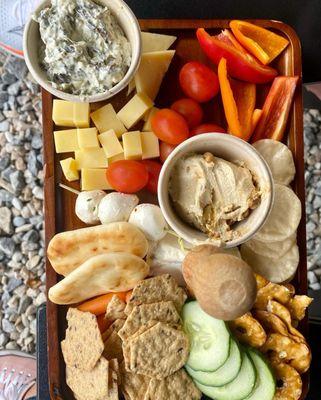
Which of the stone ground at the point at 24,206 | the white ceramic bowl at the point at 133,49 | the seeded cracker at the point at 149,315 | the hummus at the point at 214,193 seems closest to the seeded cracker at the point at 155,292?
the seeded cracker at the point at 149,315

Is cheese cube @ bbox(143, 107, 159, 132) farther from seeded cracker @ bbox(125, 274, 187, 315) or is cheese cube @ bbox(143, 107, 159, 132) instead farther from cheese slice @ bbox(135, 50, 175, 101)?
seeded cracker @ bbox(125, 274, 187, 315)

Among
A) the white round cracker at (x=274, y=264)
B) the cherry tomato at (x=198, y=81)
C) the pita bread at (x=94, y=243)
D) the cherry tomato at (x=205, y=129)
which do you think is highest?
the cherry tomato at (x=198, y=81)

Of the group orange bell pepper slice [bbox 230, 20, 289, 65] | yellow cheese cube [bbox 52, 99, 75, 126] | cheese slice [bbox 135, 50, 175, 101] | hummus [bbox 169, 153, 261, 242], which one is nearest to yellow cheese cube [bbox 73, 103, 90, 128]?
yellow cheese cube [bbox 52, 99, 75, 126]

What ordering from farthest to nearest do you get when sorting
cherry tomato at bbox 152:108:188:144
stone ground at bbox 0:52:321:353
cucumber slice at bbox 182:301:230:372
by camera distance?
1. stone ground at bbox 0:52:321:353
2. cherry tomato at bbox 152:108:188:144
3. cucumber slice at bbox 182:301:230:372

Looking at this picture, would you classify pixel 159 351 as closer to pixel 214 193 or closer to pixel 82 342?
pixel 82 342

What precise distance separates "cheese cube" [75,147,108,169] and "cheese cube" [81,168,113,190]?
0.01 m

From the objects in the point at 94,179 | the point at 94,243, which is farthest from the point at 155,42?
the point at 94,243

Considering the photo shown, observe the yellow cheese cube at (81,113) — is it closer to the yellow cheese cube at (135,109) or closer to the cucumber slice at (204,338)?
the yellow cheese cube at (135,109)

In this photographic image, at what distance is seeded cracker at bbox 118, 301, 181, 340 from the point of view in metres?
1.08

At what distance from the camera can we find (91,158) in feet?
3.82

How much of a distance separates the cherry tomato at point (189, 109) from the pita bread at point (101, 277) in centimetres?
29

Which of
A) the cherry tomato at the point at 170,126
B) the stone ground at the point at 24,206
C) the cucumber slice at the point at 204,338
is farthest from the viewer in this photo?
the stone ground at the point at 24,206

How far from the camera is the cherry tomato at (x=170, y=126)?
1.14 metres

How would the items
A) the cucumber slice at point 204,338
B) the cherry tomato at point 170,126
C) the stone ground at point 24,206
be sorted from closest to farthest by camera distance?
the cucumber slice at point 204,338
the cherry tomato at point 170,126
the stone ground at point 24,206
